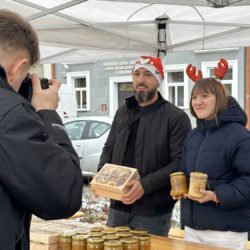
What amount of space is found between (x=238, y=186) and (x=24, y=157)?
153 centimetres

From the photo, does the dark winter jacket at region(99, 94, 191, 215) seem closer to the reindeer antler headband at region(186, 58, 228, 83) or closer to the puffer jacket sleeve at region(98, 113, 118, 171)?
the puffer jacket sleeve at region(98, 113, 118, 171)

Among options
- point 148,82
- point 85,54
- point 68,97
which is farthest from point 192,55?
point 148,82

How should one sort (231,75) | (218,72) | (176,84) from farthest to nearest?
(176,84), (231,75), (218,72)

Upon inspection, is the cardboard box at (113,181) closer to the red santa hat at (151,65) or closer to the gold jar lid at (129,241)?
the gold jar lid at (129,241)

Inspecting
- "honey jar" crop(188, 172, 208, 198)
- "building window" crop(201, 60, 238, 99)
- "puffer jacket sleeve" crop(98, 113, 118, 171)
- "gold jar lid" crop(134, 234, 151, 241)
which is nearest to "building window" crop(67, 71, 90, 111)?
"building window" crop(201, 60, 238, 99)

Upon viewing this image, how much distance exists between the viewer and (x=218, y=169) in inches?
98.6

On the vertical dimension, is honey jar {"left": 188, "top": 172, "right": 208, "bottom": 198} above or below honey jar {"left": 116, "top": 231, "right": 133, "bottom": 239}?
above

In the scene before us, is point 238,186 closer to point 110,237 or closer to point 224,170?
point 224,170

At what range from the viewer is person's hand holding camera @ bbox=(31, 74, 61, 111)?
4.59ft

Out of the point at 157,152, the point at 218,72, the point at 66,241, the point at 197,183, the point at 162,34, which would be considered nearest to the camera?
the point at 66,241

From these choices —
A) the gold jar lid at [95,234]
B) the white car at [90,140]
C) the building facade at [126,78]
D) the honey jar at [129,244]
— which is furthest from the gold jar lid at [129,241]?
the building facade at [126,78]

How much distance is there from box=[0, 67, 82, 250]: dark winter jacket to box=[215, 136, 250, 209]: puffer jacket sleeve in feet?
4.34

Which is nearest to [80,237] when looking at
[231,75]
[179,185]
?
[179,185]

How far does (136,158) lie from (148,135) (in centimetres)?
16
